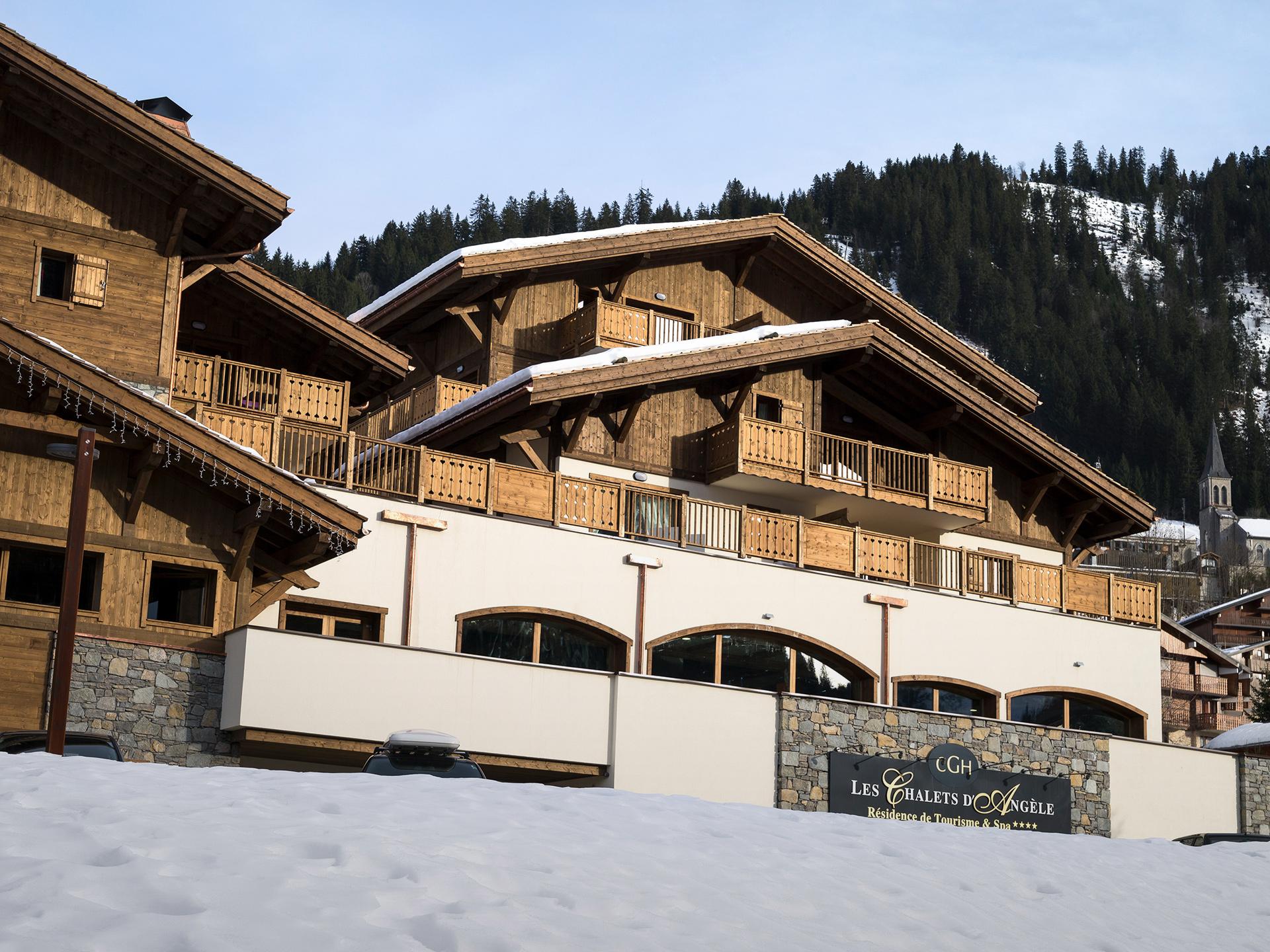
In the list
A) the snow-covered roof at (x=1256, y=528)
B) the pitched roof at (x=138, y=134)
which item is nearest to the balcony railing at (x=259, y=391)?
the pitched roof at (x=138, y=134)

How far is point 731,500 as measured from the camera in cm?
2730

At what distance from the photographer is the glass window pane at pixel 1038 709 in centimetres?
2686

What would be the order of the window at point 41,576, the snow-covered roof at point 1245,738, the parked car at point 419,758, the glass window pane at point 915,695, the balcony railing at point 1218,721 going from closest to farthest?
the parked car at point 419,758
the window at point 41,576
the glass window pane at point 915,695
the snow-covered roof at point 1245,738
the balcony railing at point 1218,721

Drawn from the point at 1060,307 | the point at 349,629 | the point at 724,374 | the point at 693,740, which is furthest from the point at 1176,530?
the point at 349,629

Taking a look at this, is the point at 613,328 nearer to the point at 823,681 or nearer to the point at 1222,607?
the point at 823,681

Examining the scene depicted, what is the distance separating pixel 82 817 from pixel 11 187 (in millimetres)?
14556

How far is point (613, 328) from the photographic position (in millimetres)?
28000

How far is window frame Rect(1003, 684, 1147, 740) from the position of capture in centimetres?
2662

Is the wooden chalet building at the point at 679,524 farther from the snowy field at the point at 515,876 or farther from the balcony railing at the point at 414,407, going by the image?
the snowy field at the point at 515,876

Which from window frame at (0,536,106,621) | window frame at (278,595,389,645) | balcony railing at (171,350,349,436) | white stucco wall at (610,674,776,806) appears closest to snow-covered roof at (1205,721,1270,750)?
white stucco wall at (610,674,776,806)

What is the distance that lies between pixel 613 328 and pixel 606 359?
351 cm

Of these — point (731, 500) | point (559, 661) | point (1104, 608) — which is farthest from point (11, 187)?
point (1104, 608)

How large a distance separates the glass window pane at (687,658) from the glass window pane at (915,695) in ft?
12.2

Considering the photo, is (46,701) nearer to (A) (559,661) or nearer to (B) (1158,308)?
(A) (559,661)
